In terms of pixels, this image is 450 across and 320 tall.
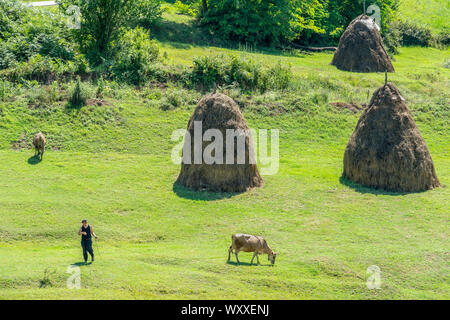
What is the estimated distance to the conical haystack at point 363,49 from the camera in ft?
137

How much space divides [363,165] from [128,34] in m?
18.0

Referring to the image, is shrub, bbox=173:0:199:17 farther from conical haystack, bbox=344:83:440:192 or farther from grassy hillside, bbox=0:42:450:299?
conical haystack, bbox=344:83:440:192

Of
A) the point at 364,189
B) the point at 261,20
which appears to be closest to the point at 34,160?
the point at 364,189

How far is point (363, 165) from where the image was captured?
25.5 m

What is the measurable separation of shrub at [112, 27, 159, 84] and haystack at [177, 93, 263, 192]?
1111 centimetres

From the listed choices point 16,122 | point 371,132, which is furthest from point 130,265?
point 16,122

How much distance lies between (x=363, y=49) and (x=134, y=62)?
50.6 feet

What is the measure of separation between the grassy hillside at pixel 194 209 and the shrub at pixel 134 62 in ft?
3.54

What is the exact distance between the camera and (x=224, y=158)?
24.3 metres

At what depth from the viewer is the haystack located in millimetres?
24391

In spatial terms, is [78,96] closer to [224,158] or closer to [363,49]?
[224,158]

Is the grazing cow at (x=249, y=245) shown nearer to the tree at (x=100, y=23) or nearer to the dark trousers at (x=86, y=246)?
the dark trousers at (x=86, y=246)

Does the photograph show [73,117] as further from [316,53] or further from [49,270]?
[316,53]

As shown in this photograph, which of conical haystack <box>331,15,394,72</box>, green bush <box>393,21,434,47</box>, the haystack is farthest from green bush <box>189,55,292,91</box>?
green bush <box>393,21,434,47</box>
